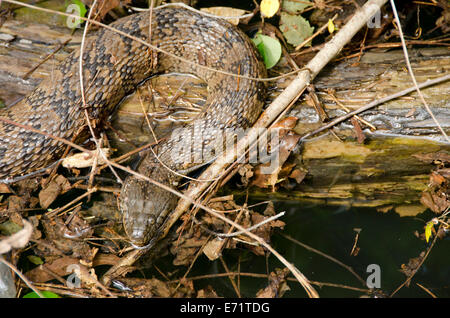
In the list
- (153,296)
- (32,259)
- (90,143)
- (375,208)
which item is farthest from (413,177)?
(32,259)

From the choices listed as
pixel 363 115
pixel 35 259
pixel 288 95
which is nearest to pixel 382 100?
pixel 363 115

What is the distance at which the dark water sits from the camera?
3451 millimetres

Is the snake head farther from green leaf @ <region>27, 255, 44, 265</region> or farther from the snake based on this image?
green leaf @ <region>27, 255, 44, 265</region>

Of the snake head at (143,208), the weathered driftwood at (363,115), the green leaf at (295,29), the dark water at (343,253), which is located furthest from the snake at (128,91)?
the dark water at (343,253)

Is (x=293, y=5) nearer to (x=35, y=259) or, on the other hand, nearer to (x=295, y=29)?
(x=295, y=29)

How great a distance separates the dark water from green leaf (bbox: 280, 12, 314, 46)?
164 centimetres

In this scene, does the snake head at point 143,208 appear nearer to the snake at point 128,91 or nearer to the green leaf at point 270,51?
the snake at point 128,91

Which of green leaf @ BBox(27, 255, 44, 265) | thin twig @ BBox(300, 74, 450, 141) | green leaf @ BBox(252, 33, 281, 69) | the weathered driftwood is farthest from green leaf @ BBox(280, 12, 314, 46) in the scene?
green leaf @ BBox(27, 255, 44, 265)

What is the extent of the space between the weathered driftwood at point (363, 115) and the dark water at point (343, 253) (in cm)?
20

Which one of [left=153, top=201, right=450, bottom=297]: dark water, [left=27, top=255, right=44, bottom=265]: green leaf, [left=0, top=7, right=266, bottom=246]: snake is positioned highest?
[left=0, top=7, right=266, bottom=246]: snake

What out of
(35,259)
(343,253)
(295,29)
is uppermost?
(295,29)

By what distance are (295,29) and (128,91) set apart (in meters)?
1.76

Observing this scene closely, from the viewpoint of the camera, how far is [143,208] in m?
3.32
